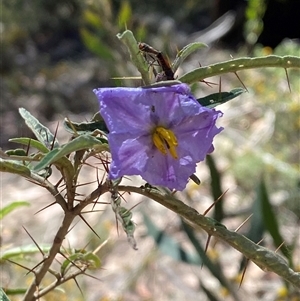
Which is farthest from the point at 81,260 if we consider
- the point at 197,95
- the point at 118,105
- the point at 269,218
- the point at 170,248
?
the point at 197,95

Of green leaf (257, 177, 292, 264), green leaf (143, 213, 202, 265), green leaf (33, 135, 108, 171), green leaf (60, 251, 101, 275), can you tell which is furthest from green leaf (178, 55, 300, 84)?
green leaf (143, 213, 202, 265)

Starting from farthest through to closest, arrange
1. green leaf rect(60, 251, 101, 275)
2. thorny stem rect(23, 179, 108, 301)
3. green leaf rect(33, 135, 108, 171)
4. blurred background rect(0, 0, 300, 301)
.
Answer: blurred background rect(0, 0, 300, 301) → green leaf rect(60, 251, 101, 275) → thorny stem rect(23, 179, 108, 301) → green leaf rect(33, 135, 108, 171)

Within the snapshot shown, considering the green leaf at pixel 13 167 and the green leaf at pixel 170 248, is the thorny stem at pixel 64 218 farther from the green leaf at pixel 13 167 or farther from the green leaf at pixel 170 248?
the green leaf at pixel 170 248

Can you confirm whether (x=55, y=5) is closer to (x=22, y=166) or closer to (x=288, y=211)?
(x=288, y=211)

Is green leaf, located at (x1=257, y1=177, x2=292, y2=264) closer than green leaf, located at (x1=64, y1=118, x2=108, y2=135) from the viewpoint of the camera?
No

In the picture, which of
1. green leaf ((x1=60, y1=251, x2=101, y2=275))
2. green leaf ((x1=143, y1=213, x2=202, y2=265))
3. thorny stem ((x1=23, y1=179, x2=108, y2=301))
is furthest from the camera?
green leaf ((x1=143, y1=213, x2=202, y2=265))

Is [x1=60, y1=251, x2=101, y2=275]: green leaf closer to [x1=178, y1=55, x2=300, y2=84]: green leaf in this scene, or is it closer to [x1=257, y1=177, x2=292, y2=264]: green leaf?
[x1=178, y1=55, x2=300, y2=84]: green leaf

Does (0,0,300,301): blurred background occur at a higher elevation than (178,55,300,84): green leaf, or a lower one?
lower

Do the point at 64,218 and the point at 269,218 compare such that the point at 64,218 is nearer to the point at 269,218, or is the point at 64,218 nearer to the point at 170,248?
the point at 269,218
